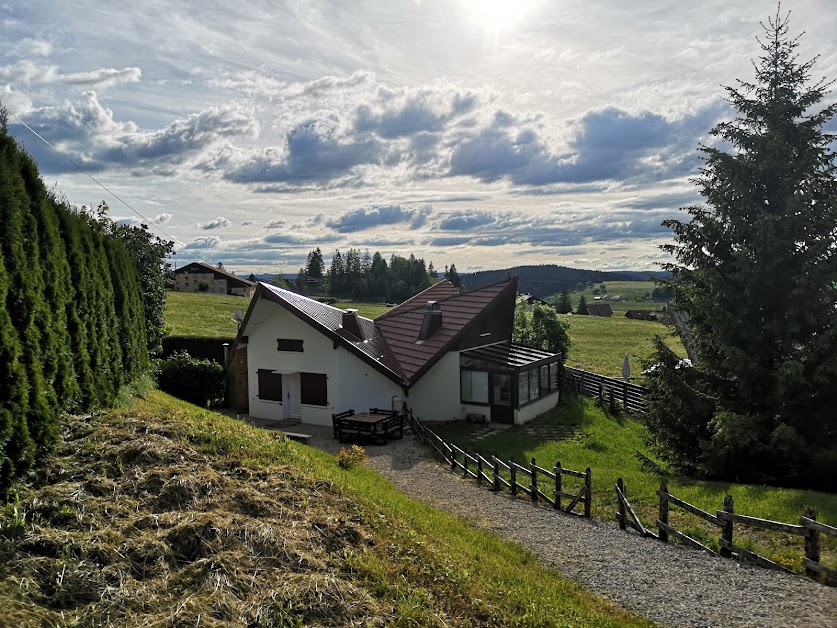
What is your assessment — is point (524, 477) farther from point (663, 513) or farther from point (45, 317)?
point (45, 317)

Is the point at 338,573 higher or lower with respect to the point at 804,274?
lower

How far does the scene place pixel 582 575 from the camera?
9.38 metres

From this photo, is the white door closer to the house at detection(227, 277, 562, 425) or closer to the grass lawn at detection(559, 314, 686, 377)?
the house at detection(227, 277, 562, 425)

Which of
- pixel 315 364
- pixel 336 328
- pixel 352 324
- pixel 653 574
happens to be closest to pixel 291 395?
pixel 315 364

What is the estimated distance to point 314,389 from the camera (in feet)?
80.3

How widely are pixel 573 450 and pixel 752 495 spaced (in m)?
7.95

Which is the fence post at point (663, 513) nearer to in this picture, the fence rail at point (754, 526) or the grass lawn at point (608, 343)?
the fence rail at point (754, 526)

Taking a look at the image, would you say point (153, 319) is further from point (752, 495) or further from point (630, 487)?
point (752, 495)

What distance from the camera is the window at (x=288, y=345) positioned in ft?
80.8

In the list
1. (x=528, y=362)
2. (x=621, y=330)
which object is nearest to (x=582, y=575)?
(x=528, y=362)

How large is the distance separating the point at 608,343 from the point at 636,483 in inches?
1981

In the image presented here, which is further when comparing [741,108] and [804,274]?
[741,108]

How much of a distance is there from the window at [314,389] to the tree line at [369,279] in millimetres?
79001

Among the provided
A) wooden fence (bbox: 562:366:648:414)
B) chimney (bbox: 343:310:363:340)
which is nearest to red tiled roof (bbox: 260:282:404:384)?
chimney (bbox: 343:310:363:340)
